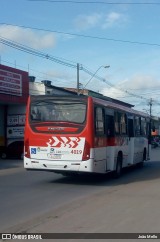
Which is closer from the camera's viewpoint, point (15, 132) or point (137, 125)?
point (137, 125)

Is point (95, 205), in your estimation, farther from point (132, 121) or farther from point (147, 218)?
point (132, 121)

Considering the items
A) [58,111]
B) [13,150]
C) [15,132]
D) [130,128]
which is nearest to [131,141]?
[130,128]

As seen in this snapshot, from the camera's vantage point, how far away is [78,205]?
10.8m

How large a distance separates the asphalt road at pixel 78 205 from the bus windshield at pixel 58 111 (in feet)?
7.40

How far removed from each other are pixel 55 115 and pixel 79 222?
6959mm

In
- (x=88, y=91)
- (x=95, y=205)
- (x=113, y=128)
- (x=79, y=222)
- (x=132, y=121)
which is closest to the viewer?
(x=79, y=222)

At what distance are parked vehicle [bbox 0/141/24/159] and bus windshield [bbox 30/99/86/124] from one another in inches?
615

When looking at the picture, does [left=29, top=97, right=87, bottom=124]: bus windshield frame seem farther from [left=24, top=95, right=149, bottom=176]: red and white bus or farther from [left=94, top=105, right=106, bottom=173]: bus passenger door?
[left=94, top=105, right=106, bottom=173]: bus passenger door

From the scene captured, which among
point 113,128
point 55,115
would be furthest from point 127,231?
point 113,128

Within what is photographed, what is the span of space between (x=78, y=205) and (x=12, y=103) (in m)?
22.0

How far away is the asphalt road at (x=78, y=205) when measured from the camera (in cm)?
820

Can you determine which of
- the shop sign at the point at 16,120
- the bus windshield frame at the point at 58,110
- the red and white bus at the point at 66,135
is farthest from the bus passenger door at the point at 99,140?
the shop sign at the point at 16,120

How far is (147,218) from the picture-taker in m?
8.88

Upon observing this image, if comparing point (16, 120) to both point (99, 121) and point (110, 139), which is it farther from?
point (99, 121)
